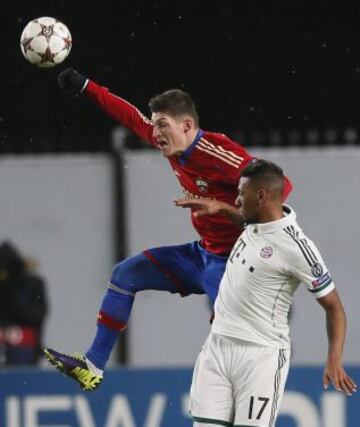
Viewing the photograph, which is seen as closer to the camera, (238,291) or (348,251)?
(238,291)

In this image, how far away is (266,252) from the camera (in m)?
7.28

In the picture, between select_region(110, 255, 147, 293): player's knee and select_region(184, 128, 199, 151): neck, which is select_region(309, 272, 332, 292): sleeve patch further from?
select_region(110, 255, 147, 293): player's knee

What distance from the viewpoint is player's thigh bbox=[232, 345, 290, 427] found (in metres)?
7.32

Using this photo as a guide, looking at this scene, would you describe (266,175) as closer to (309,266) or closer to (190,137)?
(309,266)

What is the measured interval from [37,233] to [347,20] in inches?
236

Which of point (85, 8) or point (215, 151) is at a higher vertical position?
point (85, 8)

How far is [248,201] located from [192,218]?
92 centimetres

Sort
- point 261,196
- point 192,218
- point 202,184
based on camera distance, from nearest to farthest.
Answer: point 261,196, point 202,184, point 192,218

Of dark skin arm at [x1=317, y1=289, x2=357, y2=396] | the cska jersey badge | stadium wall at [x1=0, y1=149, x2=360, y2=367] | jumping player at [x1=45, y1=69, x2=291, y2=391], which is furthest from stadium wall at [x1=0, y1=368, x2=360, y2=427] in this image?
stadium wall at [x1=0, y1=149, x2=360, y2=367]

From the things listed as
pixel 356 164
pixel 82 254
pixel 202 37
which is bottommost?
pixel 82 254

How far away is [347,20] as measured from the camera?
17.1 m

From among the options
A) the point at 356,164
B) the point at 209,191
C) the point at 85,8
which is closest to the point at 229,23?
the point at 85,8

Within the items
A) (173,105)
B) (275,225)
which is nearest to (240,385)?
(275,225)

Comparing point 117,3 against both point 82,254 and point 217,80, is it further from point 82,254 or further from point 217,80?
point 82,254
